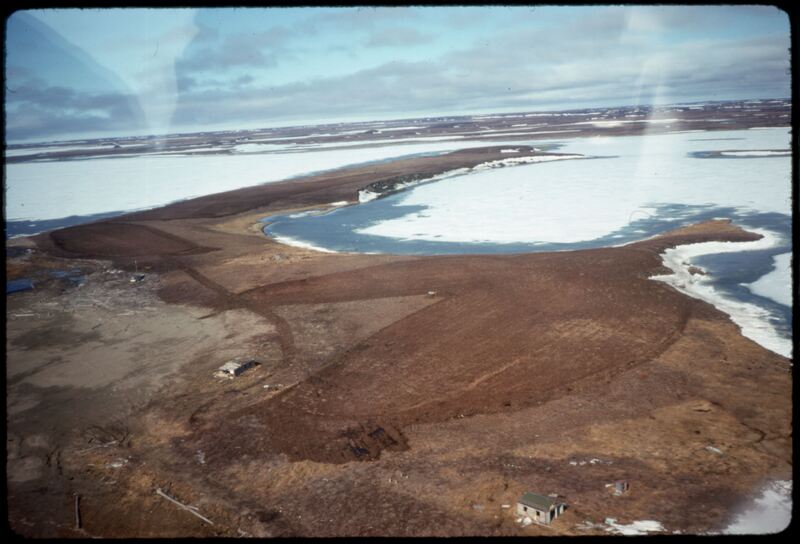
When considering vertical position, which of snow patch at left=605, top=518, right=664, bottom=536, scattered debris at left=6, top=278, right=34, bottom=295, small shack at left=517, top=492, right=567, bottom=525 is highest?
scattered debris at left=6, top=278, right=34, bottom=295

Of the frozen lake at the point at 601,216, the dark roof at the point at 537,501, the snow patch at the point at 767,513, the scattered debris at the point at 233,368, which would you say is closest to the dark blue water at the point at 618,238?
the frozen lake at the point at 601,216

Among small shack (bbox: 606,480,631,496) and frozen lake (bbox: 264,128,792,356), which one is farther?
frozen lake (bbox: 264,128,792,356)

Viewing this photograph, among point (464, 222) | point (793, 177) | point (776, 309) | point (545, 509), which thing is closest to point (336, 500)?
point (545, 509)

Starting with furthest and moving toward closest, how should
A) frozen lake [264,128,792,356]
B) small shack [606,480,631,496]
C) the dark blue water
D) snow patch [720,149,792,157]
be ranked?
snow patch [720,149,792,157] < the dark blue water < frozen lake [264,128,792,356] < small shack [606,480,631,496]

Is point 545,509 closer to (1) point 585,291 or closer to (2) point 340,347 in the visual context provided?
(2) point 340,347

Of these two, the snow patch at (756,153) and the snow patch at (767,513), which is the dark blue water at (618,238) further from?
the snow patch at (756,153)

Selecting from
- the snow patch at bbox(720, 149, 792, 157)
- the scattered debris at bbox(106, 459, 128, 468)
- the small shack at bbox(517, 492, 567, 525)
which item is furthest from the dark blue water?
the snow patch at bbox(720, 149, 792, 157)

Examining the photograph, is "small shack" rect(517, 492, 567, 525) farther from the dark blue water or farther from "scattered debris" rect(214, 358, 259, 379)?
the dark blue water
